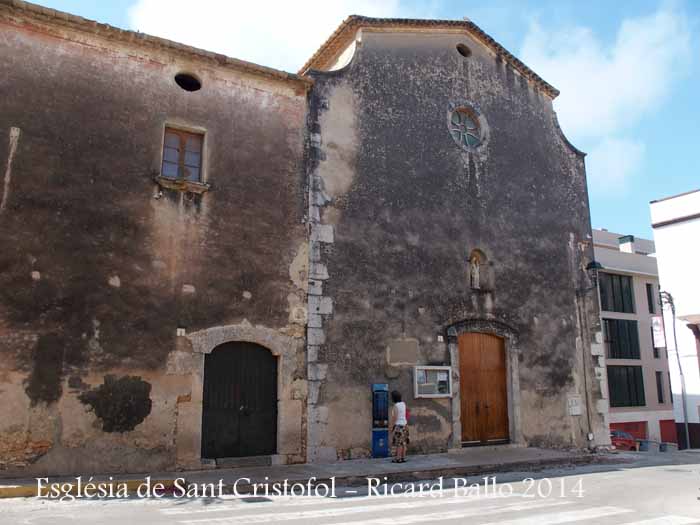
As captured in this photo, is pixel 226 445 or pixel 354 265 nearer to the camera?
pixel 226 445

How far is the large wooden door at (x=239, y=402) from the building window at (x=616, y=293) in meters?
23.2

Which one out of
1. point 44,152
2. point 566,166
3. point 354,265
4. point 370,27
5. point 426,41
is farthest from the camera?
point 566,166

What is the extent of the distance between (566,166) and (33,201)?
13.2 metres

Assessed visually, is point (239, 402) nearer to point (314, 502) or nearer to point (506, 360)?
point (314, 502)

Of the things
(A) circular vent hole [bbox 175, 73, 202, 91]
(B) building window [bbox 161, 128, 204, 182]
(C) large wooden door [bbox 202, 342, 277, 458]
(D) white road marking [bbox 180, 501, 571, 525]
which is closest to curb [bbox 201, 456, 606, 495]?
(C) large wooden door [bbox 202, 342, 277, 458]

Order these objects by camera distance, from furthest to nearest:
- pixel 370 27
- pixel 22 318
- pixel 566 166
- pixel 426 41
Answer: pixel 566 166, pixel 426 41, pixel 370 27, pixel 22 318

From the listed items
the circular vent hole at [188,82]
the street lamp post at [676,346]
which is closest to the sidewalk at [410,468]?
the circular vent hole at [188,82]

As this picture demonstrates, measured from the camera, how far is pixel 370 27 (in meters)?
13.8

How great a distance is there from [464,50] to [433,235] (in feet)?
17.0

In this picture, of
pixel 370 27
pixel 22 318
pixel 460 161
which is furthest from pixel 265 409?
pixel 370 27

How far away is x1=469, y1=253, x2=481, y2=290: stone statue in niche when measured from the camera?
46.4 ft

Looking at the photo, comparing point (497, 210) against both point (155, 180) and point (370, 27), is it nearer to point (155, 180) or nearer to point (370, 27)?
point (370, 27)

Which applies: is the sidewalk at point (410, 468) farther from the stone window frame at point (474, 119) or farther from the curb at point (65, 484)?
the stone window frame at point (474, 119)

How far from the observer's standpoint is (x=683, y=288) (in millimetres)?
21891
